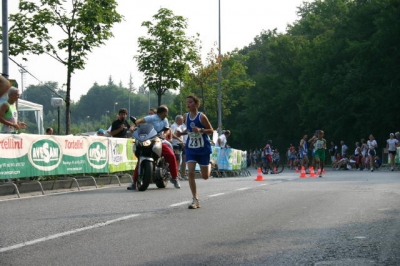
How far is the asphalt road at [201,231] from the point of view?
6.79 metres

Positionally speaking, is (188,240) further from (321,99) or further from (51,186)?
(321,99)

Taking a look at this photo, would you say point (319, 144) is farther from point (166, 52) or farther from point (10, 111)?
point (10, 111)

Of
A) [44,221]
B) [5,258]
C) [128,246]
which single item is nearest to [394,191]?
[44,221]

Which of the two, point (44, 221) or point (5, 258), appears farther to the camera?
point (44, 221)

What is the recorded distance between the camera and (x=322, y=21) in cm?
8075

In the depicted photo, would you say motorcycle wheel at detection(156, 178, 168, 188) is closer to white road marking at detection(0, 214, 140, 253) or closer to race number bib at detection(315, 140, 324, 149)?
white road marking at detection(0, 214, 140, 253)

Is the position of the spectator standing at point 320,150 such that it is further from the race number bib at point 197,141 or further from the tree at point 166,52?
the race number bib at point 197,141

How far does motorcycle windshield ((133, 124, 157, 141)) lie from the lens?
1591cm

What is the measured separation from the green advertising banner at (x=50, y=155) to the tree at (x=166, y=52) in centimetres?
1861

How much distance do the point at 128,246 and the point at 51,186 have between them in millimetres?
9967

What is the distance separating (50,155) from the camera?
16531 millimetres

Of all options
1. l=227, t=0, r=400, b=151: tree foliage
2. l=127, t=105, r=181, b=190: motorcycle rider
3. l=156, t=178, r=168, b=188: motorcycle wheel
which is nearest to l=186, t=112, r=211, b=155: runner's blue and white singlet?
l=127, t=105, r=181, b=190: motorcycle rider

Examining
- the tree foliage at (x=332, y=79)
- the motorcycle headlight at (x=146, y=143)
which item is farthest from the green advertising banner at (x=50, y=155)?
the tree foliage at (x=332, y=79)

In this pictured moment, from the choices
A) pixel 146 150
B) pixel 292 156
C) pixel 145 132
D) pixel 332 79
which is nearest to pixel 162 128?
pixel 145 132
